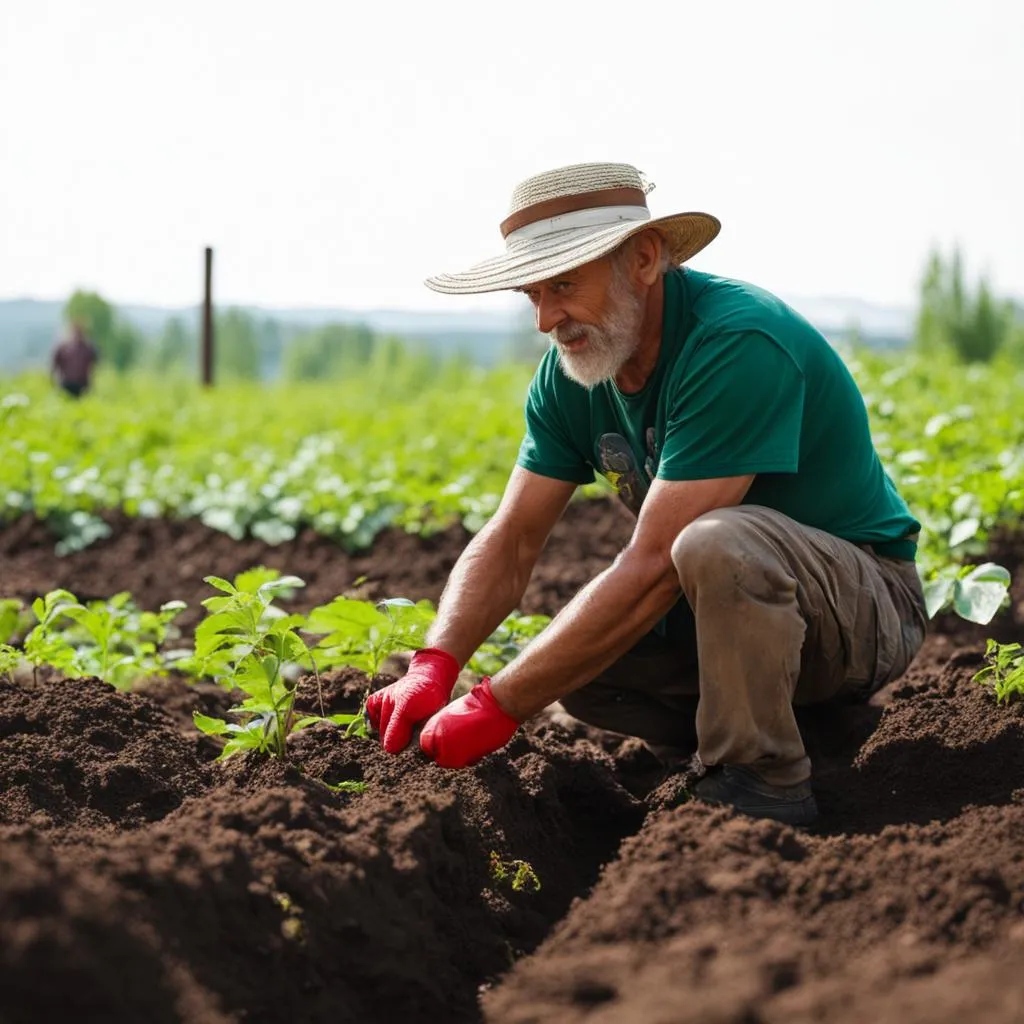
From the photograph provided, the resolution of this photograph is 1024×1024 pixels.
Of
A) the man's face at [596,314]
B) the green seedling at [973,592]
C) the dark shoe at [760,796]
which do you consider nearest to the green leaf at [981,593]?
the green seedling at [973,592]

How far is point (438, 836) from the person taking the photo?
254cm

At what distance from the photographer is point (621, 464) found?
343 cm

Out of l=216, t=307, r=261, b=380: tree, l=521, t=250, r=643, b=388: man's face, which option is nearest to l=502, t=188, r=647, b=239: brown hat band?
l=521, t=250, r=643, b=388: man's face

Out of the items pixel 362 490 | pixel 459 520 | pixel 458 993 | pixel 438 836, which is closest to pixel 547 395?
pixel 438 836

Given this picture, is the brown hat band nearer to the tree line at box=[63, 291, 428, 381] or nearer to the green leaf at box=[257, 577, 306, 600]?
the green leaf at box=[257, 577, 306, 600]

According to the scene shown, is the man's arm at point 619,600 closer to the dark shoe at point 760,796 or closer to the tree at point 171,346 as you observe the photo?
the dark shoe at point 760,796

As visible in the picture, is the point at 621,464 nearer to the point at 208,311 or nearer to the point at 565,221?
the point at 565,221

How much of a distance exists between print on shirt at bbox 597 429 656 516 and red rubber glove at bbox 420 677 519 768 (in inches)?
29.0

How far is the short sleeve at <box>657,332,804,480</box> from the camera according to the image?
2934mm

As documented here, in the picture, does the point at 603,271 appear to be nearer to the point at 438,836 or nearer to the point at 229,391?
the point at 438,836

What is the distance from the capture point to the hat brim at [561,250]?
3049 millimetres

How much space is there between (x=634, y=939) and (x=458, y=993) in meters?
0.39

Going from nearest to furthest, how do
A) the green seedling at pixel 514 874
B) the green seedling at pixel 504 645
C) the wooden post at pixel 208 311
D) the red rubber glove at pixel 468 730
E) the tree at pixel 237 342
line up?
the green seedling at pixel 514 874 < the red rubber glove at pixel 468 730 < the green seedling at pixel 504 645 < the wooden post at pixel 208 311 < the tree at pixel 237 342

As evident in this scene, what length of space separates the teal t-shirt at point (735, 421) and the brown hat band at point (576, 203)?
216mm
